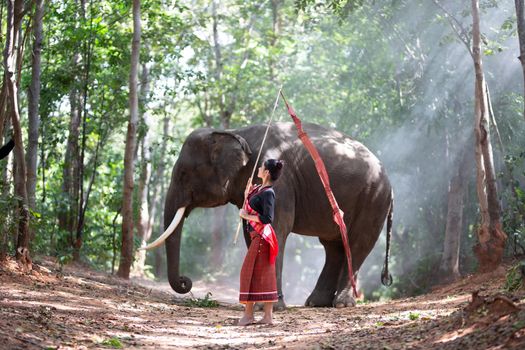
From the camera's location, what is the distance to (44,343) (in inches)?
243

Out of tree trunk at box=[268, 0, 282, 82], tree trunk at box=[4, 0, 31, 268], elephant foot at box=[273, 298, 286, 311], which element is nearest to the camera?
tree trunk at box=[4, 0, 31, 268]

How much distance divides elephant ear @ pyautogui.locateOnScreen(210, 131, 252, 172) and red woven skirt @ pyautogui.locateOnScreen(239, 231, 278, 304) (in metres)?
3.07

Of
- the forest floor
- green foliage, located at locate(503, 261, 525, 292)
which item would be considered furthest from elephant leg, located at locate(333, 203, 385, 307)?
green foliage, located at locate(503, 261, 525, 292)

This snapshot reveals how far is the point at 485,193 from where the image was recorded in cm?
1282

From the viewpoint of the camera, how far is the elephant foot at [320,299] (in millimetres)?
12509

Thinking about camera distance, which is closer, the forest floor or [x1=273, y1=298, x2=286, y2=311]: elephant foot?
the forest floor

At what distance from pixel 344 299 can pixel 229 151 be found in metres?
2.85

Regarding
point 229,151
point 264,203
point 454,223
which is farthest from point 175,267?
point 454,223

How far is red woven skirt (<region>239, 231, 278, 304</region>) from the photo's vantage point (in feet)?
28.0

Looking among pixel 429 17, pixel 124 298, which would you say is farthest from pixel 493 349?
pixel 429 17

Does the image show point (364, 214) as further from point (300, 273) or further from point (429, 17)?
point (300, 273)

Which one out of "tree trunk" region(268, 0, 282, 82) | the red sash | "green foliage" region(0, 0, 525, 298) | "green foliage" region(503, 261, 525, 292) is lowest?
"green foliage" region(503, 261, 525, 292)

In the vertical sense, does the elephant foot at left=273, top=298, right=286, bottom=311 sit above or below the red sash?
below

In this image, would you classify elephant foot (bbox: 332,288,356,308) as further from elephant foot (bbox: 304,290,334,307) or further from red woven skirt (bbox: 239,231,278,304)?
red woven skirt (bbox: 239,231,278,304)
